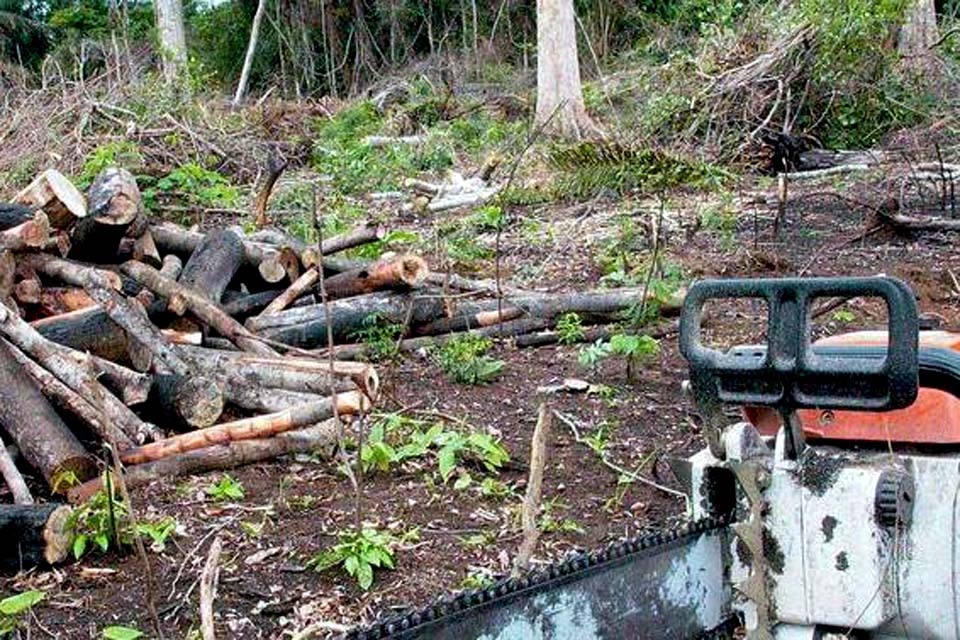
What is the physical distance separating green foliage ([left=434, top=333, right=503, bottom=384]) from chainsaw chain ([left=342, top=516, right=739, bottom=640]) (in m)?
3.25

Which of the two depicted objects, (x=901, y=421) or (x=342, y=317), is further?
(x=342, y=317)

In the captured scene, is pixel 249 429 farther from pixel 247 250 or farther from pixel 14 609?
pixel 247 250

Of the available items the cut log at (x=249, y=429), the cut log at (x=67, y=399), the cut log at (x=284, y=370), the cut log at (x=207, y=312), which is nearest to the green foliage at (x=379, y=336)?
the cut log at (x=207, y=312)

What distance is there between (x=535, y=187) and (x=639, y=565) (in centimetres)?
1000

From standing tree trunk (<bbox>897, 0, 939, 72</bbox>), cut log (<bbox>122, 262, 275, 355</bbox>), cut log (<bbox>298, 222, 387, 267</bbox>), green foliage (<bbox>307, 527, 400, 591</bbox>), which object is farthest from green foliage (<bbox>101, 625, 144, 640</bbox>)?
standing tree trunk (<bbox>897, 0, 939, 72</bbox>)

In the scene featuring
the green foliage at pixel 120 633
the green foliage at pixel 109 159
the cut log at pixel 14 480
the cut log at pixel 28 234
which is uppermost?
the cut log at pixel 28 234

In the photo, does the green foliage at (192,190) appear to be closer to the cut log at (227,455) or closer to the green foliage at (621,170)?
the green foliage at (621,170)

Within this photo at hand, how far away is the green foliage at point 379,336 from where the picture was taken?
6.02 metres

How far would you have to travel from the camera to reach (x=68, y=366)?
4660 mm

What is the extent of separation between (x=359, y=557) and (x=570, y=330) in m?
2.95

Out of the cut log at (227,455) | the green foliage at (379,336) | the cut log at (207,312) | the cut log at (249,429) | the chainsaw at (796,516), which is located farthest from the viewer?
the green foliage at (379,336)

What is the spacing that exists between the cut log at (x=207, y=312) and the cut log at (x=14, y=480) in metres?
1.60

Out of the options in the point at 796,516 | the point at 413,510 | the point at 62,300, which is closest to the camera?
the point at 796,516

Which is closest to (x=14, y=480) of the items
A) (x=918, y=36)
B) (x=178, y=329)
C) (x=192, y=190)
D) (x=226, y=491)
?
(x=226, y=491)
